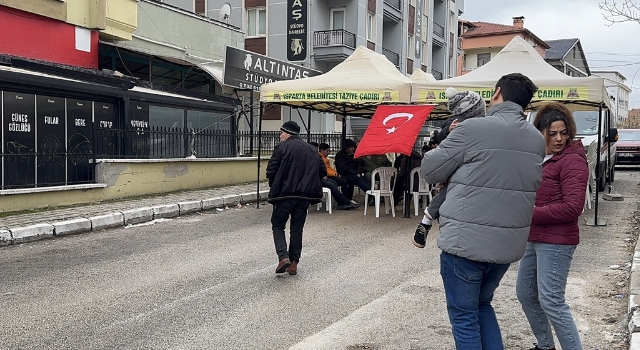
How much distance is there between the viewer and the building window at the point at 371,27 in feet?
105

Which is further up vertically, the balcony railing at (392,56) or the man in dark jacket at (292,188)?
the balcony railing at (392,56)

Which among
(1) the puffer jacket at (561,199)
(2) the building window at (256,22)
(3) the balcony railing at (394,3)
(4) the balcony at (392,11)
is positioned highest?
(3) the balcony railing at (394,3)

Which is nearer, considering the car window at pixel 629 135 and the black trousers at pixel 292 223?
the black trousers at pixel 292 223

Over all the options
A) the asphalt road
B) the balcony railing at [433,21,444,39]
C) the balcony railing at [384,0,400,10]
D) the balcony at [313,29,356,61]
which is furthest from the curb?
the balcony railing at [433,21,444,39]

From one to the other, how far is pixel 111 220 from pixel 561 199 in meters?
8.77

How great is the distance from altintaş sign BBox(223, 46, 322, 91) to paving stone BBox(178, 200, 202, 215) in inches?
126

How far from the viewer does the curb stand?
9.36 m

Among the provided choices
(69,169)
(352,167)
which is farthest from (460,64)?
(69,169)

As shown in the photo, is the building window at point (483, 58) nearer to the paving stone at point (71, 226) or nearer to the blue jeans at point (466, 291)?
the paving stone at point (71, 226)

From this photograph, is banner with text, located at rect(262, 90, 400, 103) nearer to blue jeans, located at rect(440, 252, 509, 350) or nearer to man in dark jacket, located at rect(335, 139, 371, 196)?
man in dark jacket, located at rect(335, 139, 371, 196)

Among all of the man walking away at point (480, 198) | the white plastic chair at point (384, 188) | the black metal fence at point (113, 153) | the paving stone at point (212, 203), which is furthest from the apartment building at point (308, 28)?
the man walking away at point (480, 198)

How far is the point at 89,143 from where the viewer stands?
12773 millimetres

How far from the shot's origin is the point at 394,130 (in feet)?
37.5

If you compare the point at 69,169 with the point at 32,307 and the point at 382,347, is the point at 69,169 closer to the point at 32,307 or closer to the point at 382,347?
the point at 32,307
